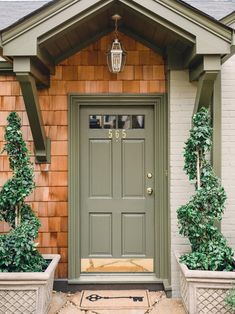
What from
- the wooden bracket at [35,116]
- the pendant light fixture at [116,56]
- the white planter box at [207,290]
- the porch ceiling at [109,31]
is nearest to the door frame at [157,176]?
the wooden bracket at [35,116]

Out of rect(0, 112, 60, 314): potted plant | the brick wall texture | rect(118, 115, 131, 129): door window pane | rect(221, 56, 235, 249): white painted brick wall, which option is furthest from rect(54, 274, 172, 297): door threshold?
rect(118, 115, 131, 129): door window pane

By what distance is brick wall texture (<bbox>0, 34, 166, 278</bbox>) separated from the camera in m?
4.22

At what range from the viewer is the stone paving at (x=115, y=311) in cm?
371

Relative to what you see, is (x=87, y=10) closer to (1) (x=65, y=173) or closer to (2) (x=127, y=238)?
(1) (x=65, y=173)

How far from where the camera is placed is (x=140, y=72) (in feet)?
13.9

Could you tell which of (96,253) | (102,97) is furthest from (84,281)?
(102,97)

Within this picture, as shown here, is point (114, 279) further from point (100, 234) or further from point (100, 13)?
point (100, 13)

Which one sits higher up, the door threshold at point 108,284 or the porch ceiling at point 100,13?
the porch ceiling at point 100,13

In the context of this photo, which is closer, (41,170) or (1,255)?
(1,255)

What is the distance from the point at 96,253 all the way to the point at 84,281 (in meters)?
0.33

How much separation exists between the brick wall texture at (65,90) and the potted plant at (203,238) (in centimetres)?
91

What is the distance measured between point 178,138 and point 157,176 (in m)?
0.49

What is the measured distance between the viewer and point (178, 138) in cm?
412

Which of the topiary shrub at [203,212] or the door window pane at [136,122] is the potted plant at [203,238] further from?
the door window pane at [136,122]
